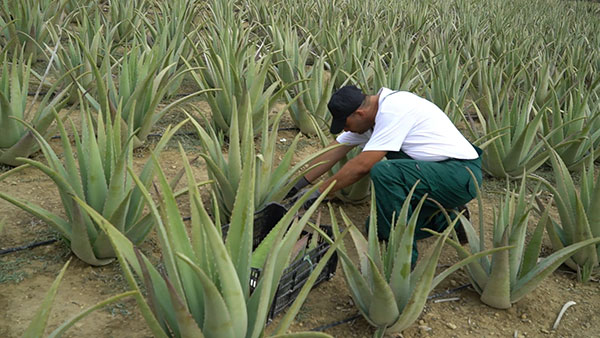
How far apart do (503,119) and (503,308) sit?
1471 millimetres

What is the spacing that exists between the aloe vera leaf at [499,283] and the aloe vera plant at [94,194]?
4.04 feet

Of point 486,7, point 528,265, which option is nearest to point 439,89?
point 528,265

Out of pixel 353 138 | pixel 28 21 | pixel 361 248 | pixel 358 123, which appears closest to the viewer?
pixel 361 248

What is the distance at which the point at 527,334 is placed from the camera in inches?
80.4

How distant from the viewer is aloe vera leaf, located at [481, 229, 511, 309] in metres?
2.01

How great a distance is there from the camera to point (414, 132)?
97.9 inches

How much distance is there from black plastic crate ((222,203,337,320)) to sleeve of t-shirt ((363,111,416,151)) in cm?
42

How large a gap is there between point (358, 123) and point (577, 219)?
98cm

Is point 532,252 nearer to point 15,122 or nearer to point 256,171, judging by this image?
point 256,171

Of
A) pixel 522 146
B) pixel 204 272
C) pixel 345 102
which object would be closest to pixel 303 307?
pixel 204 272

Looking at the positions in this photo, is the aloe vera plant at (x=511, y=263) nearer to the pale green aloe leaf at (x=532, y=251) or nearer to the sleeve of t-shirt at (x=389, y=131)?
the pale green aloe leaf at (x=532, y=251)

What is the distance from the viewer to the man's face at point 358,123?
246 centimetres

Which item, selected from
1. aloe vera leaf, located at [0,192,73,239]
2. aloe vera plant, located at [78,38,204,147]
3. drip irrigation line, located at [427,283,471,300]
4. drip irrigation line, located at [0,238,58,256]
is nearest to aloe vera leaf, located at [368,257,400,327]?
drip irrigation line, located at [427,283,471,300]

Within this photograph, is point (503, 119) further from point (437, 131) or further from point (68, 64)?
point (68, 64)
